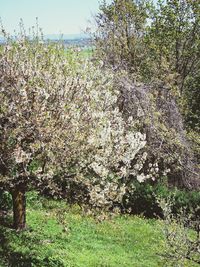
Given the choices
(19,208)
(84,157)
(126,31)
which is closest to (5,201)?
(19,208)

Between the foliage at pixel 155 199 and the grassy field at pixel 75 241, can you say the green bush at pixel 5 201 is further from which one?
the foliage at pixel 155 199

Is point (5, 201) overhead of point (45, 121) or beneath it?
beneath

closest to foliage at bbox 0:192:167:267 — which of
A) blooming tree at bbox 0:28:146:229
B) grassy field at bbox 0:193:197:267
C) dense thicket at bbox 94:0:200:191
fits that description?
grassy field at bbox 0:193:197:267

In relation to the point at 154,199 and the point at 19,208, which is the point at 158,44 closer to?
the point at 154,199

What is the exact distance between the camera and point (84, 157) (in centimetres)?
1220

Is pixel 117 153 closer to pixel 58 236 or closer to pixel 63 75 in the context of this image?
pixel 63 75

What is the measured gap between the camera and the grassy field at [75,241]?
13055mm

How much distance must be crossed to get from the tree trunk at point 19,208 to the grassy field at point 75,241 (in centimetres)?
28

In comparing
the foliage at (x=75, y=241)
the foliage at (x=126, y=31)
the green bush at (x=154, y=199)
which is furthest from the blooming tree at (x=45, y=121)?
the foliage at (x=126, y=31)

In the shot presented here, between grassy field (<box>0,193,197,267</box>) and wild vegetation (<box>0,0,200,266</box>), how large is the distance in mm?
49

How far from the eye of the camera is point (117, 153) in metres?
12.7

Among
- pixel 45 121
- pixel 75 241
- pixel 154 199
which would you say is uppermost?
pixel 45 121

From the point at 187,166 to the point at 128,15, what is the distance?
1212cm

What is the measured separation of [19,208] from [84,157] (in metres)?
3.29
